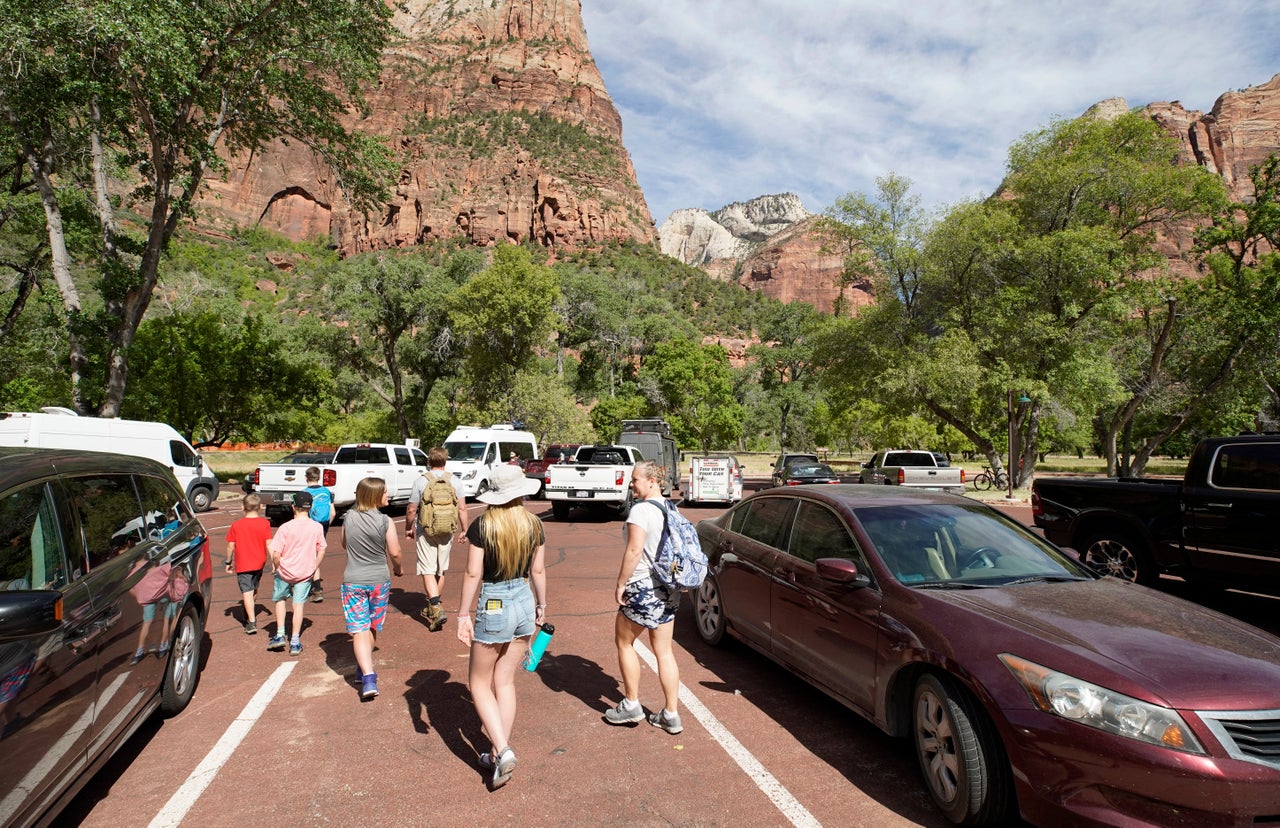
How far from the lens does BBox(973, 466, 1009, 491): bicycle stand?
26.9 m

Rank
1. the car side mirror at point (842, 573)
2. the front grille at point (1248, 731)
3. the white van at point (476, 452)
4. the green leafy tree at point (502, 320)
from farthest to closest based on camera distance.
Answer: the green leafy tree at point (502, 320), the white van at point (476, 452), the car side mirror at point (842, 573), the front grille at point (1248, 731)

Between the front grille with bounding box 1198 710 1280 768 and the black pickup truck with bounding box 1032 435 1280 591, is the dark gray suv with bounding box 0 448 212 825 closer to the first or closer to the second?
the front grille with bounding box 1198 710 1280 768

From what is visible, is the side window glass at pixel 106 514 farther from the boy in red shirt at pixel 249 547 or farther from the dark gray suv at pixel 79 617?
the boy in red shirt at pixel 249 547

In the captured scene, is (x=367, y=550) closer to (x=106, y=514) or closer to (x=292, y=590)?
(x=292, y=590)

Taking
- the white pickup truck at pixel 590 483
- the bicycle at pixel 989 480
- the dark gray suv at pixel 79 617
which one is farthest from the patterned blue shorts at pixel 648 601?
the bicycle at pixel 989 480

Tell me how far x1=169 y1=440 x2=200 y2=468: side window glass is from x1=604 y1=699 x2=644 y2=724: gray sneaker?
19541mm

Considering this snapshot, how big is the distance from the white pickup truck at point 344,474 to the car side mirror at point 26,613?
432 inches

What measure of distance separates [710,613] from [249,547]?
4.53 m

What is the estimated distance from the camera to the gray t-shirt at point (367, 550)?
5.00m

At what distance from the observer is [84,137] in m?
17.2

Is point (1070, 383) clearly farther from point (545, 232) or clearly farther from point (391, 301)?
point (545, 232)

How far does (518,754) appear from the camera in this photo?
389 centimetres

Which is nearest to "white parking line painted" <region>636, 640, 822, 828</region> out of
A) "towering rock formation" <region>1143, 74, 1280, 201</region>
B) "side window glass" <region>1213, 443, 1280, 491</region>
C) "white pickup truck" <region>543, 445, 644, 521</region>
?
"side window glass" <region>1213, 443, 1280, 491</region>

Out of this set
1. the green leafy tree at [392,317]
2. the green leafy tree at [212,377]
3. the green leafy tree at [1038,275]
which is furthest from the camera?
the green leafy tree at [392,317]
